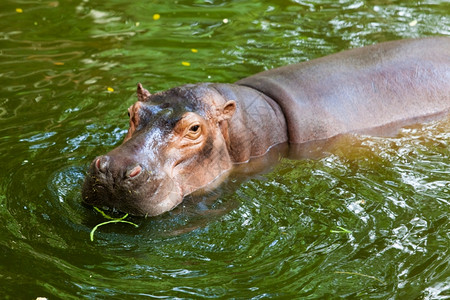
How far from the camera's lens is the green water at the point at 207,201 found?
4777 mm

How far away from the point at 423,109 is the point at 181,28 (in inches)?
156

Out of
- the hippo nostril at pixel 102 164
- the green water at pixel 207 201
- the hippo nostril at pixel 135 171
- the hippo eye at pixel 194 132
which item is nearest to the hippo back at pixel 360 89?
the green water at pixel 207 201

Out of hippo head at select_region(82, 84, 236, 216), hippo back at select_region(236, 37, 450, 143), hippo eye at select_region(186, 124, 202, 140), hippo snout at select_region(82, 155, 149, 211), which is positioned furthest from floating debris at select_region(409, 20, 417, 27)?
hippo snout at select_region(82, 155, 149, 211)

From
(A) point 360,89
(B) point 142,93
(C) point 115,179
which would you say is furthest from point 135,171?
(A) point 360,89

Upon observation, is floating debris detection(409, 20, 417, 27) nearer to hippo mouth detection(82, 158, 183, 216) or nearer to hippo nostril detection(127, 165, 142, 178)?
hippo mouth detection(82, 158, 183, 216)

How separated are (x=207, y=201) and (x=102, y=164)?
1.03 m

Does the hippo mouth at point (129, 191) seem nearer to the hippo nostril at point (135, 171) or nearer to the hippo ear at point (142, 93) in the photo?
the hippo nostril at point (135, 171)

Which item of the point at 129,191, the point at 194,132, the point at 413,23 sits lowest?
the point at 129,191

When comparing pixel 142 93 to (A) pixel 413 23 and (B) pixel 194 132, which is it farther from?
(A) pixel 413 23

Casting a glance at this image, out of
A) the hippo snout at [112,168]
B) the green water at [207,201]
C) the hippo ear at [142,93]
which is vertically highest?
the hippo ear at [142,93]

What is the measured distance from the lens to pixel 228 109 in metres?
6.31

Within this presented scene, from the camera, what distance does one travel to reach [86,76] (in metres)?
8.39

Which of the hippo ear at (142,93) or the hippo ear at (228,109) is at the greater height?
the hippo ear at (142,93)

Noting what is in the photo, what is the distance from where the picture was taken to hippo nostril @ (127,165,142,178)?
527cm
